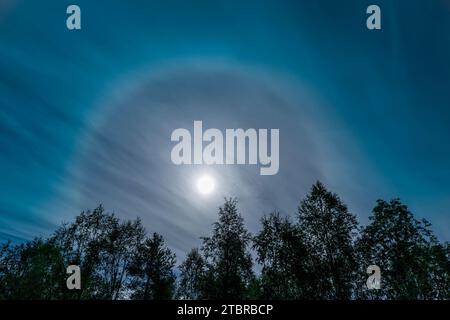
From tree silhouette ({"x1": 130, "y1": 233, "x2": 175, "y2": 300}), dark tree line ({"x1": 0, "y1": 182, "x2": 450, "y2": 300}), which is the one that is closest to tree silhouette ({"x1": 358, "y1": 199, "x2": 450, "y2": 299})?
dark tree line ({"x1": 0, "y1": 182, "x2": 450, "y2": 300})

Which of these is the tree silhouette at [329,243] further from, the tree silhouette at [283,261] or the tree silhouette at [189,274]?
the tree silhouette at [189,274]

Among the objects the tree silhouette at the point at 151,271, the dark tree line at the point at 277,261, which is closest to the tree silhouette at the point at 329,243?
the dark tree line at the point at 277,261

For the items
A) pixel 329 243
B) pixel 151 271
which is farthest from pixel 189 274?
pixel 329 243

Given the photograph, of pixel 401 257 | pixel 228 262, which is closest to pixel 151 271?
pixel 228 262

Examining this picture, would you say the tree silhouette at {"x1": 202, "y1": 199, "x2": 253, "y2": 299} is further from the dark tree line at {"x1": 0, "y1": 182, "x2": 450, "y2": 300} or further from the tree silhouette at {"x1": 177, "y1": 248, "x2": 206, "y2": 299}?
the tree silhouette at {"x1": 177, "y1": 248, "x2": 206, "y2": 299}

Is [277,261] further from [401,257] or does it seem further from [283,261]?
[401,257]

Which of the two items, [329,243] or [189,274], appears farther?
[189,274]

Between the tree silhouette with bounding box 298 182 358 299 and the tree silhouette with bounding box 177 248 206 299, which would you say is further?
the tree silhouette with bounding box 177 248 206 299

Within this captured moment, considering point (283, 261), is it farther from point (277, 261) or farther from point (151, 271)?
point (151, 271)

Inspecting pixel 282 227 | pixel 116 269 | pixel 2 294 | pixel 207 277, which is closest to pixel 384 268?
pixel 282 227

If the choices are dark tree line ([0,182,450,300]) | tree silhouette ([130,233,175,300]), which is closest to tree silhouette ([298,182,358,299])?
dark tree line ([0,182,450,300])
